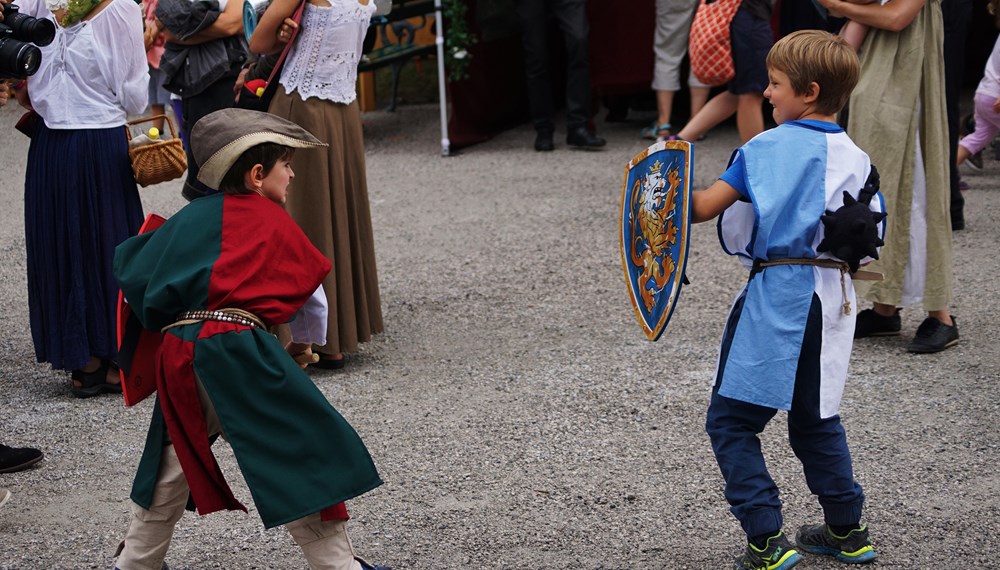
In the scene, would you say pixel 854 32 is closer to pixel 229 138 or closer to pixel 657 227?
pixel 657 227

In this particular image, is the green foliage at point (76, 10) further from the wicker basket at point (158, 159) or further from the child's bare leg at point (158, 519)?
the child's bare leg at point (158, 519)

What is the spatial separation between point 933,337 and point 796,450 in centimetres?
191

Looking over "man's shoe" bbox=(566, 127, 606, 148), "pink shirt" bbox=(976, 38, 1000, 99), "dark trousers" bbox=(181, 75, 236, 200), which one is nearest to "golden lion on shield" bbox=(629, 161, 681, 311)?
"dark trousers" bbox=(181, 75, 236, 200)

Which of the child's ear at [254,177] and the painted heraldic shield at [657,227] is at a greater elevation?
the child's ear at [254,177]

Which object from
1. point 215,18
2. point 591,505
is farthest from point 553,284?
point 591,505

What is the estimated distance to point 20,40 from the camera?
394 centimetres

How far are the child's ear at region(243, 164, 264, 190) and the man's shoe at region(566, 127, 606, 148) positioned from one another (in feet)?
20.3

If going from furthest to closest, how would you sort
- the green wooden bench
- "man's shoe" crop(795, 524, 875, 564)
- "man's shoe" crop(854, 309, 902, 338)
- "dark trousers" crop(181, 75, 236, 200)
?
the green wooden bench < "dark trousers" crop(181, 75, 236, 200) < "man's shoe" crop(854, 309, 902, 338) < "man's shoe" crop(795, 524, 875, 564)

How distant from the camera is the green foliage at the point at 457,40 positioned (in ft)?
28.8

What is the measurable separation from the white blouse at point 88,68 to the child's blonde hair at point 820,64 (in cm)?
257

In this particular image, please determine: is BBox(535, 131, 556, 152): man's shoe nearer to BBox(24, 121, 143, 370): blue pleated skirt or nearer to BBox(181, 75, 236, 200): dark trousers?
BBox(181, 75, 236, 200): dark trousers

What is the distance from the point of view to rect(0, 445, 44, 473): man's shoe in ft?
12.7

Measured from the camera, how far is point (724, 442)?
2980mm

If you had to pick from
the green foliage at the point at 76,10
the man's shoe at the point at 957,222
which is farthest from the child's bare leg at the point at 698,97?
the green foliage at the point at 76,10
